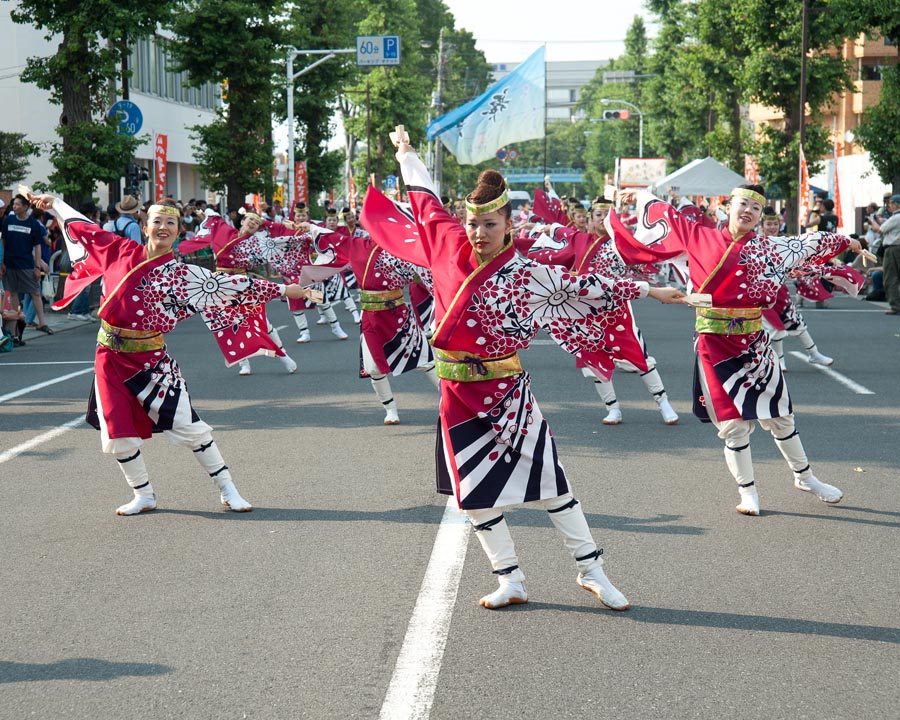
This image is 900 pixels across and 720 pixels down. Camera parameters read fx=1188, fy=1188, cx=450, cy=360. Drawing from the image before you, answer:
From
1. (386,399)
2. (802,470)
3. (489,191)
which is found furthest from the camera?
(386,399)

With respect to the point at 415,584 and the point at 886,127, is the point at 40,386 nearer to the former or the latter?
the point at 415,584

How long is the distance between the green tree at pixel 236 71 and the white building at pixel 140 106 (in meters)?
1.73

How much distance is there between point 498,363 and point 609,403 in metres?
4.69

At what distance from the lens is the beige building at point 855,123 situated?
1237 inches

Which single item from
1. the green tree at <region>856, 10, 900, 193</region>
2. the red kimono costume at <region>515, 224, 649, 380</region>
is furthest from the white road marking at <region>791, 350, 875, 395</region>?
the green tree at <region>856, 10, 900, 193</region>

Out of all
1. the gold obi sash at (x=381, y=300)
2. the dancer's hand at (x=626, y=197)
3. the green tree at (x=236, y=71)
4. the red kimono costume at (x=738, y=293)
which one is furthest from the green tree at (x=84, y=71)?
the red kimono costume at (x=738, y=293)

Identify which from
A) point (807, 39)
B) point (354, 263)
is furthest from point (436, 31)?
point (354, 263)

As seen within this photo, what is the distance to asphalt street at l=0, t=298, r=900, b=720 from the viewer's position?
4004 mm

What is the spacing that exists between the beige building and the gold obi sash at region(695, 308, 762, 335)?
1753 cm

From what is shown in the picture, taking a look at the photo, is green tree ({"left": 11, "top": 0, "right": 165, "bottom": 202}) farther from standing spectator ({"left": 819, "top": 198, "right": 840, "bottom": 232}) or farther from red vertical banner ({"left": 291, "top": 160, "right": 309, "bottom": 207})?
red vertical banner ({"left": 291, "top": 160, "right": 309, "bottom": 207})

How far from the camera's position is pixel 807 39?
30781mm

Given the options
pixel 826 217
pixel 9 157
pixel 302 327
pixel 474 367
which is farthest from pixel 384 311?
pixel 9 157

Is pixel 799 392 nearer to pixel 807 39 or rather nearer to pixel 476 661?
pixel 476 661

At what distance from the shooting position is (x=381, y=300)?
9805 mm
